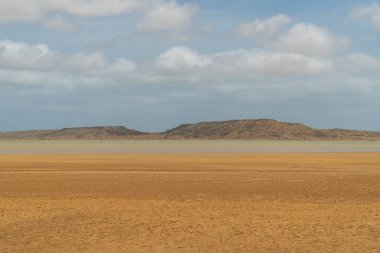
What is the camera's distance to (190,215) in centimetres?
1473

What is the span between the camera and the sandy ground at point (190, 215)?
11.3 m

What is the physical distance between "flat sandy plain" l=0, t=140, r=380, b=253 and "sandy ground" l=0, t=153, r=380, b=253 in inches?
0.9

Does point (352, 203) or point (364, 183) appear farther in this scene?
point (364, 183)

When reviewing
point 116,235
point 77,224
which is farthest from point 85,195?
point 116,235

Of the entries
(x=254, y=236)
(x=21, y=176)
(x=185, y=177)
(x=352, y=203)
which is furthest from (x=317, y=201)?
(x=21, y=176)

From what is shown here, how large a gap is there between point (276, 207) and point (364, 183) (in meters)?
8.56

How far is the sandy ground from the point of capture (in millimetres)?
11258

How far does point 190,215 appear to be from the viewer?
14.7 metres

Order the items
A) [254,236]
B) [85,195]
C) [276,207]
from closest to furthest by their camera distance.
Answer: [254,236], [276,207], [85,195]

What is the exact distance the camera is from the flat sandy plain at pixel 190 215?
11258 millimetres

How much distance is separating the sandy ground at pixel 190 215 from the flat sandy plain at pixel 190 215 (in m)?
0.02

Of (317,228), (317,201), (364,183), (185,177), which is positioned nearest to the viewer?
(317,228)

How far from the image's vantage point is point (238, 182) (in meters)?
23.8

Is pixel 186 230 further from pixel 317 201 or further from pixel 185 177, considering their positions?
pixel 185 177
